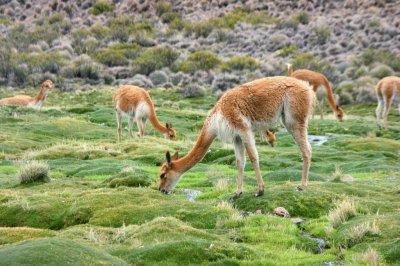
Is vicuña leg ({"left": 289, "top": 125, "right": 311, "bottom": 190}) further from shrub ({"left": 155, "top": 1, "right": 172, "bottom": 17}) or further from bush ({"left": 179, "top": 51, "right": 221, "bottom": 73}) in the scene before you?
shrub ({"left": 155, "top": 1, "right": 172, "bottom": 17})

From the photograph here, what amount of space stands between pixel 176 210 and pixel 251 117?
2320mm

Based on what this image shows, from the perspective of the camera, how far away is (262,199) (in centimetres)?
1080

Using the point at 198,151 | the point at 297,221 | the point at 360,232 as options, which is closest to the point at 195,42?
the point at 198,151

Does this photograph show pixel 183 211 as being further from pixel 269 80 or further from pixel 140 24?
pixel 140 24

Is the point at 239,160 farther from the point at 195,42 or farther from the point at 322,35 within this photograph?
the point at 195,42

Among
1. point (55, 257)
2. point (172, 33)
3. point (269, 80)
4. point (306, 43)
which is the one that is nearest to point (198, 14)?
point (172, 33)

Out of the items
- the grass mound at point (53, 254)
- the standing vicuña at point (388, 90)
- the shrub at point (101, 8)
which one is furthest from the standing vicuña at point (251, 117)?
the shrub at point (101, 8)

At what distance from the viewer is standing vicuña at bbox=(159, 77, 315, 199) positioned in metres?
10.8

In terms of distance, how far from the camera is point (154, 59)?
59094 mm

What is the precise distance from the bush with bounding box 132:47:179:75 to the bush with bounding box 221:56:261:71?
6280mm

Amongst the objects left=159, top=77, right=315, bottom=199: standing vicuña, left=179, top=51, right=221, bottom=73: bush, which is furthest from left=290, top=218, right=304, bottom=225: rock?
left=179, top=51, right=221, bottom=73: bush

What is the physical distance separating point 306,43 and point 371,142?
41230mm

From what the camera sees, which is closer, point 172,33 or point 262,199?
point 262,199

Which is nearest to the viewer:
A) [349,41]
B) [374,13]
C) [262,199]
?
[262,199]
